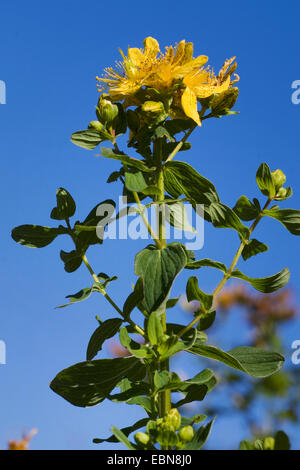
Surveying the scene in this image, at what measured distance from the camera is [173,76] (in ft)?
4.82

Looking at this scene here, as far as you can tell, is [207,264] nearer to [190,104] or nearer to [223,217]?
[223,217]

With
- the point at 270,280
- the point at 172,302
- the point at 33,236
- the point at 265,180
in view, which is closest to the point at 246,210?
A: the point at 265,180

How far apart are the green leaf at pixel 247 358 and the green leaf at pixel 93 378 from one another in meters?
0.16

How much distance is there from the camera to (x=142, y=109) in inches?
55.7

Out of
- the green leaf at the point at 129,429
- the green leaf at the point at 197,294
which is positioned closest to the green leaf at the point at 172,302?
the green leaf at the point at 197,294

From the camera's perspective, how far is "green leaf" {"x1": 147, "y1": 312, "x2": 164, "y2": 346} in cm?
128

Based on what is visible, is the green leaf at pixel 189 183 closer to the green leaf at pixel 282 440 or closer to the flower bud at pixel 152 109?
the flower bud at pixel 152 109

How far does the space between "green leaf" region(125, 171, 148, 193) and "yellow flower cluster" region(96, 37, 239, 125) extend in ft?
0.67

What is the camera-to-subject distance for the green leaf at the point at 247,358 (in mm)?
1384

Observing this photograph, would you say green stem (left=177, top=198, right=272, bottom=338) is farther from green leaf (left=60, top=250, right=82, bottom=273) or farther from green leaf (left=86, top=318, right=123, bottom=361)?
green leaf (left=60, top=250, right=82, bottom=273)

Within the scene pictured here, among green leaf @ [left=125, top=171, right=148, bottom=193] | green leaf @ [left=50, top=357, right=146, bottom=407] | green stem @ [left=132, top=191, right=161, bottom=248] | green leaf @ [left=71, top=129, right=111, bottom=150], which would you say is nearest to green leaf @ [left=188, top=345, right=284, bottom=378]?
green leaf @ [left=50, top=357, right=146, bottom=407]
